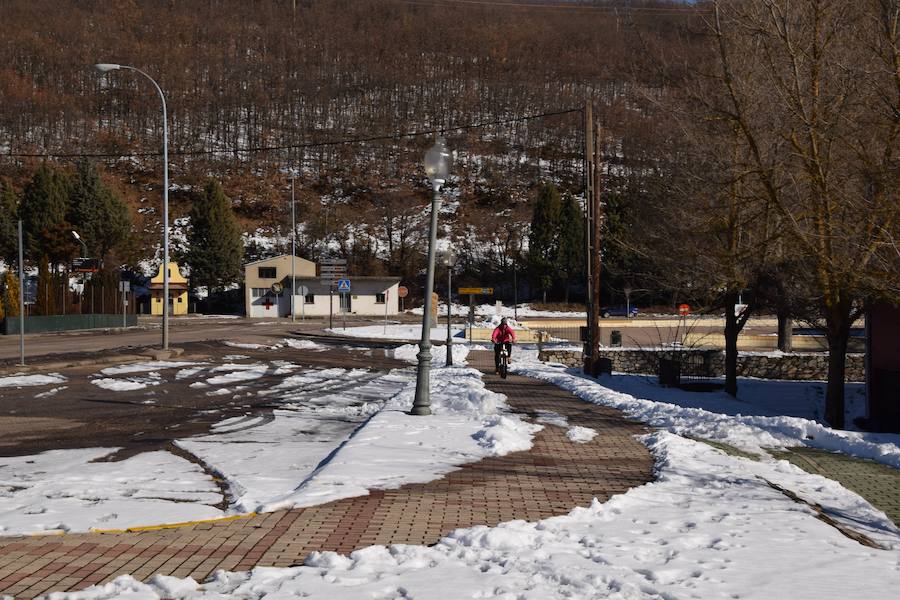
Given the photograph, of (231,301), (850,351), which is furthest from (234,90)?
(850,351)

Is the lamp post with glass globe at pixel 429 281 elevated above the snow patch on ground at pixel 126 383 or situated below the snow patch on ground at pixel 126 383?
above

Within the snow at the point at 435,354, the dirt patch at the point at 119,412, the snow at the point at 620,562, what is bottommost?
the snow at the point at 435,354

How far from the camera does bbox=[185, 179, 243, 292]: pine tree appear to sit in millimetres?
78812

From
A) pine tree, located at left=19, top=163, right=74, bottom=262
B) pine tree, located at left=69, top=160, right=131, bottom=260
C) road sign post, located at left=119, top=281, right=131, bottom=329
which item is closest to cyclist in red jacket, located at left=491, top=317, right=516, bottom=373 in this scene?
road sign post, located at left=119, top=281, right=131, bottom=329

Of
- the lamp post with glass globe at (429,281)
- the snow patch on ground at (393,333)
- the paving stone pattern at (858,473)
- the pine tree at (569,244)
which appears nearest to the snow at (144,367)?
the lamp post with glass globe at (429,281)

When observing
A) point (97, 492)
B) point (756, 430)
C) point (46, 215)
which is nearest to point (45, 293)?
point (46, 215)

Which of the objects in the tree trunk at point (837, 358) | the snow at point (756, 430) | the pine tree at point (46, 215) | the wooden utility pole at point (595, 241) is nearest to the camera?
the snow at point (756, 430)

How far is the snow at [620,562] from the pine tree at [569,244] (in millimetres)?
70401

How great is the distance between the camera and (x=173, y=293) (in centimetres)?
7525

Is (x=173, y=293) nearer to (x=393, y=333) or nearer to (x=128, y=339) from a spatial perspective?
(x=393, y=333)

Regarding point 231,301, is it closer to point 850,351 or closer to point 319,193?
point 319,193

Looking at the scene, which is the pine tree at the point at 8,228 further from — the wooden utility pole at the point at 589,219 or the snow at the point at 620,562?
the snow at the point at 620,562

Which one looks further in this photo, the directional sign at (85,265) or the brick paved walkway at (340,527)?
the directional sign at (85,265)

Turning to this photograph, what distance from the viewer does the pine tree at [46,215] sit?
7188 cm
